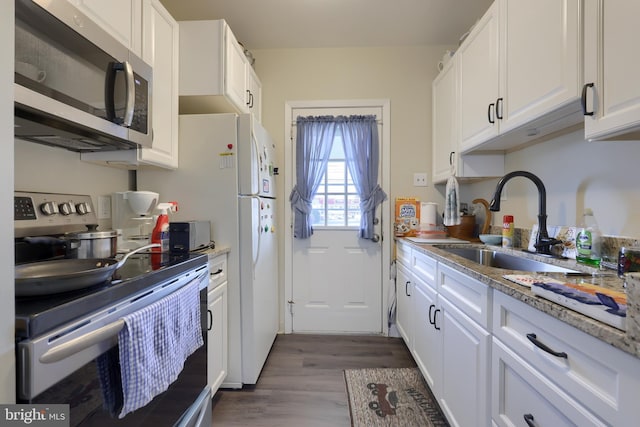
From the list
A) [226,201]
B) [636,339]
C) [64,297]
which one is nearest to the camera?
[636,339]

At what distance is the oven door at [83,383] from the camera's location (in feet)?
1.96

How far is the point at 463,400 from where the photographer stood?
1.23 meters

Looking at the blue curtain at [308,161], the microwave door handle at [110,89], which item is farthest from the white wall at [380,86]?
the microwave door handle at [110,89]

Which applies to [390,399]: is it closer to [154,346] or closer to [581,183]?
[154,346]

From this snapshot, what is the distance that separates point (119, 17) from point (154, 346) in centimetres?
138

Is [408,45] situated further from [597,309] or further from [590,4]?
[597,309]

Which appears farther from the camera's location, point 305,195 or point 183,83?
point 305,195

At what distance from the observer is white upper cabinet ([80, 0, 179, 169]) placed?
1.45m

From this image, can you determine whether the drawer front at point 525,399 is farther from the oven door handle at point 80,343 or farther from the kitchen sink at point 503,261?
the oven door handle at point 80,343

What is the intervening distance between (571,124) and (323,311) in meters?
2.18

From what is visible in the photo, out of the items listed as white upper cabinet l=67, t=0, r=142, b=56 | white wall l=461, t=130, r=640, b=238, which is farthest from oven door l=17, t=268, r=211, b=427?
white wall l=461, t=130, r=640, b=238

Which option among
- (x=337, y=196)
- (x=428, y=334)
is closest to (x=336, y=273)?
(x=337, y=196)

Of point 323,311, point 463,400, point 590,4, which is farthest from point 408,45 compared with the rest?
point 463,400

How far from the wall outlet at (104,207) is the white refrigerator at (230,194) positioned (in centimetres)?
23
